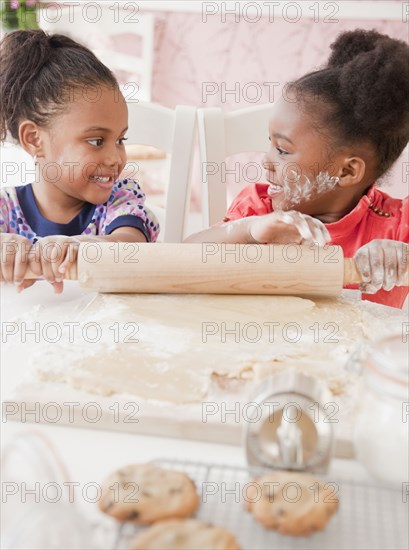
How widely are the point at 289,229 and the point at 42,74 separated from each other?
2.38 feet

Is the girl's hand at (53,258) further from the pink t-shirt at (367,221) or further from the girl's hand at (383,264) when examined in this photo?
the pink t-shirt at (367,221)

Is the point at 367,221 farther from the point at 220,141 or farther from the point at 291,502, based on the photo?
the point at 291,502

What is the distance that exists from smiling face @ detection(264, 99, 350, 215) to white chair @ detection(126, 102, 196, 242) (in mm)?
293

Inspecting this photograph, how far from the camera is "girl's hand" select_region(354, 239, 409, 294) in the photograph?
107 centimetres

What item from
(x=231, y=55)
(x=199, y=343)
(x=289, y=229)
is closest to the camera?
(x=199, y=343)

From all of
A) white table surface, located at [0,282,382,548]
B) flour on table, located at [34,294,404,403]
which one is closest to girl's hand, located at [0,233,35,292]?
flour on table, located at [34,294,404,403]

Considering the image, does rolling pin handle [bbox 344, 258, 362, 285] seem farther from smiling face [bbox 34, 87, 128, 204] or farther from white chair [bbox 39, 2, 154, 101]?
white chair [bbox 39, 2, 154, 101]

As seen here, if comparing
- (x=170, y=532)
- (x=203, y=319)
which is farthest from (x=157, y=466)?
(x=203, y=319)

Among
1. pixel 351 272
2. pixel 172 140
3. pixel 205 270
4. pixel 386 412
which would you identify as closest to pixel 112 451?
pixel 386 412

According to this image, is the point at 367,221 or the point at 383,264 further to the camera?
the point at 367,221

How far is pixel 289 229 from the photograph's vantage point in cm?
116

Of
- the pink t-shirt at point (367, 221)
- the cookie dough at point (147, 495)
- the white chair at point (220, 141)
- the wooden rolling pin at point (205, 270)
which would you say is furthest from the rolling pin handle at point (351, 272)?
the white chair at point (220, 141)

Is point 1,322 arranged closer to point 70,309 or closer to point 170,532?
point 70,309

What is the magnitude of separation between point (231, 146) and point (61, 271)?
0.86 m
